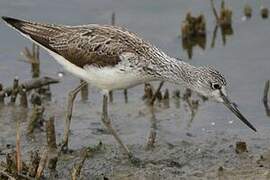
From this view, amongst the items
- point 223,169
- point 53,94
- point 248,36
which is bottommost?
point 223,169

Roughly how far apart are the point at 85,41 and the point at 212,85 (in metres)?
1.40

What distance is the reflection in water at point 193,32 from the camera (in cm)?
1230

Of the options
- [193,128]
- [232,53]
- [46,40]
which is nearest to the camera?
[46,40]

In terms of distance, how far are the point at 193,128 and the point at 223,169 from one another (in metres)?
1.32

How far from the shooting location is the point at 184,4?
13.3m

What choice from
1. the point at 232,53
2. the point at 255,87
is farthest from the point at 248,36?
the point at 255,87

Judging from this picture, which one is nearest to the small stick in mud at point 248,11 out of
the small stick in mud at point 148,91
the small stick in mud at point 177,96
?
the small stick in mud at point 177,96

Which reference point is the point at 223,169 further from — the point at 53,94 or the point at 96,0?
the point at 96,0

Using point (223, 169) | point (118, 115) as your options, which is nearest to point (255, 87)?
point (118, 115)

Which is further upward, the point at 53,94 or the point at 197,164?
the point at 53,94

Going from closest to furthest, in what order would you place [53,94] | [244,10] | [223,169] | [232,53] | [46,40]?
1. [223,169]
2. [46,40]
3. [53,94]
4. [232,53]
5. [244,10]

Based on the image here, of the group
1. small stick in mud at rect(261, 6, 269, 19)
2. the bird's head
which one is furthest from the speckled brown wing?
small stick in mud at rect(261, 6, 269, 19)

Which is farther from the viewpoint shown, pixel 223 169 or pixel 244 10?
pixel 244 10

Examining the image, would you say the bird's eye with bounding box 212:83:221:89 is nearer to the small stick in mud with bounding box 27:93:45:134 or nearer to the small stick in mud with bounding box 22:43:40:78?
the small stick in mud with bounding box 27:93:45:134
